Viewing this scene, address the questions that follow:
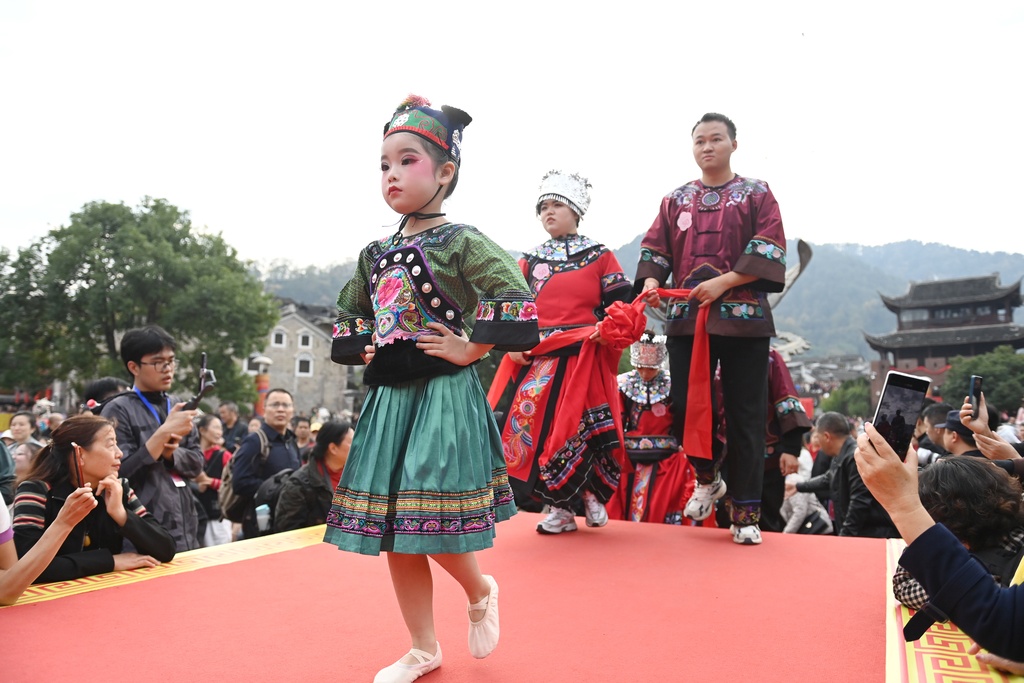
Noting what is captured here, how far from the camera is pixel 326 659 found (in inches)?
87.3

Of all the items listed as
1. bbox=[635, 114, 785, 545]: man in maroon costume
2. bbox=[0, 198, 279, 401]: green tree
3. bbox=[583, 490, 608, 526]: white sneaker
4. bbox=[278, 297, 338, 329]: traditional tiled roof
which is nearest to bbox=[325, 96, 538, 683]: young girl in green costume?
bbox=[635, 114, 785, 545]: man in maroon costume

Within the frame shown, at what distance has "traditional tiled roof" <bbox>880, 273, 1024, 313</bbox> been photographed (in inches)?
1567

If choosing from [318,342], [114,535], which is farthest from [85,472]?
[318,342]

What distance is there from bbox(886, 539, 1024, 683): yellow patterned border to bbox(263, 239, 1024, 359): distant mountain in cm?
7194

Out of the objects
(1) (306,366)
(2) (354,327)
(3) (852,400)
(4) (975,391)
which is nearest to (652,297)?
(4) (975,391)

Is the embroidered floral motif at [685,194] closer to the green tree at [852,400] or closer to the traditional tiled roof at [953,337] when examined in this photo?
the green tree at [852,400]

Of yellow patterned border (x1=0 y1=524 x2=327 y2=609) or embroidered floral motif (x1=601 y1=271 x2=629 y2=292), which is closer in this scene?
yellow patterned border (x1=0 y1=524 x2=327 y2=609)

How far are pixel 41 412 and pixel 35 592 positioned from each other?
29.0 feet

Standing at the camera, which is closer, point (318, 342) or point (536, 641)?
point (536, 641)

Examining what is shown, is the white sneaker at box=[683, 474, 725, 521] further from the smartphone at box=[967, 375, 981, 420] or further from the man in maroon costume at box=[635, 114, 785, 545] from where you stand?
the smartphone at box=[967, 375, 981, 420]

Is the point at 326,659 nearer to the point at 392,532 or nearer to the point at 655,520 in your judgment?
the point at 392,532

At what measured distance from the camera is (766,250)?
144 inches

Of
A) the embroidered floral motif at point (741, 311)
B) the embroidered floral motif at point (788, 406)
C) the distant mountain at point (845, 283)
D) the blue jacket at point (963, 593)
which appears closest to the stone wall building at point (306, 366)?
the distant mountain at point (845, 283)

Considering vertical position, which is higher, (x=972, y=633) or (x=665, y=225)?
(x=665, y=225)
